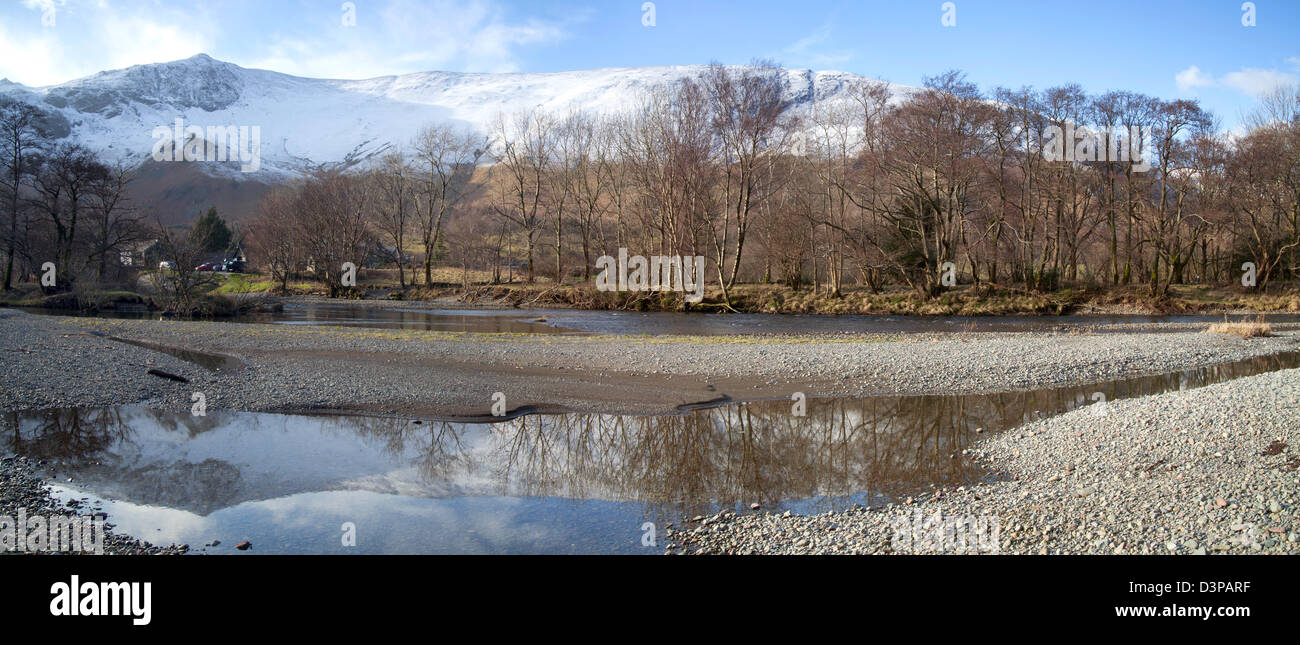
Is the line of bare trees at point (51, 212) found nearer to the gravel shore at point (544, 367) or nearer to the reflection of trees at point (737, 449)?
the gravel shore at point (544, 367)

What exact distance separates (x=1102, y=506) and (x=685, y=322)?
100ft

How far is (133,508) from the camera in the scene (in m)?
9.27

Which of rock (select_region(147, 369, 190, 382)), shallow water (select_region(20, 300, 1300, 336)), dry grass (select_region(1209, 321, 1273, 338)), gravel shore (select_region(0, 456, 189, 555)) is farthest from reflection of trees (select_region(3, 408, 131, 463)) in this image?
dry grass (select_region(1209, 321, 1273, 338))

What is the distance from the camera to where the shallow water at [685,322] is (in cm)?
3359

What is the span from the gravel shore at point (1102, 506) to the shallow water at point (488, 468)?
778 mm

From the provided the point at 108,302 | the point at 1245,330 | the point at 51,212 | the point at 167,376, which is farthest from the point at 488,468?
the point at 51,212

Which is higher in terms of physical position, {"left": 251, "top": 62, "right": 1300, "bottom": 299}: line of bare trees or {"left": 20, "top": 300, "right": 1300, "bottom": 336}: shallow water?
{"left": 251, "top": 62, "right": 1300, "bottom": 299}: line of bare trees

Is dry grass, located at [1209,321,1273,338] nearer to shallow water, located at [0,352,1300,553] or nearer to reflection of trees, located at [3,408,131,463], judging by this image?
shallow water, located at [0,352,1300,553]

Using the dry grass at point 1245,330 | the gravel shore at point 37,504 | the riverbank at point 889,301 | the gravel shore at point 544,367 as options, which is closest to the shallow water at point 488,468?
the gravel shore at point 37,504

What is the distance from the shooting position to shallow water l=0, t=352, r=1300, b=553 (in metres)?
8.74

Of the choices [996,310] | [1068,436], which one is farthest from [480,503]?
[996,310]

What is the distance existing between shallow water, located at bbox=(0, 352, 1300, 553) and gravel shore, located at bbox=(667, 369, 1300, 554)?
30.6 inches

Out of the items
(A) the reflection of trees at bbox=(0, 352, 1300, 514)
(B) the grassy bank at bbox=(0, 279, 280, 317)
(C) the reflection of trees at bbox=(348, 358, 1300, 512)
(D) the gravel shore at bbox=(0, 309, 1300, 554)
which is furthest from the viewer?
(B) the grassy bank at bbox=(0, 279, 280, 317)
